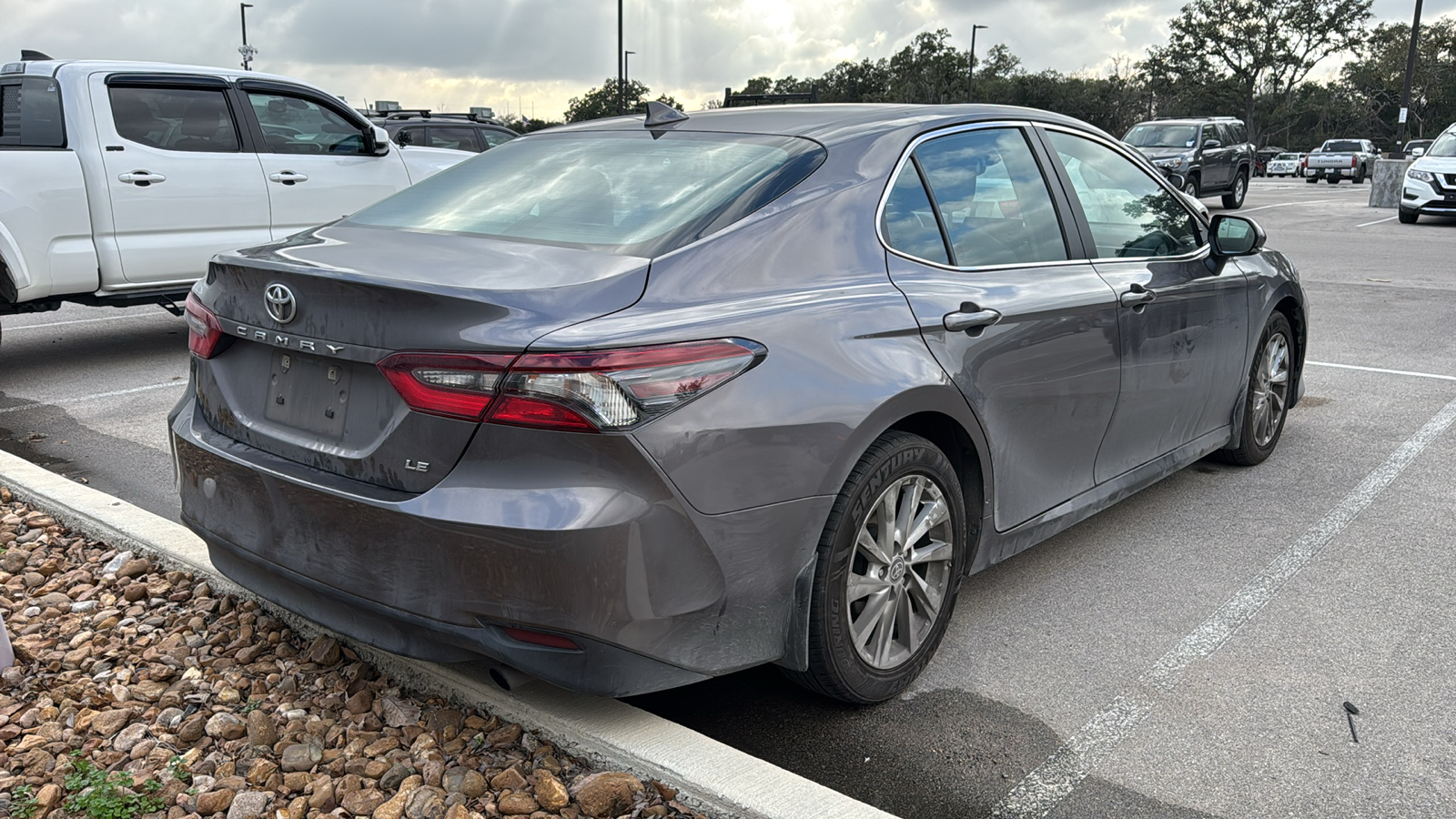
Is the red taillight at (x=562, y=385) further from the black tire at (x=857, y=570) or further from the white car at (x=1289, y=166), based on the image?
the white car at (x=1289, y=166)

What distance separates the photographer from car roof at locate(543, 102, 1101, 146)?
131 inches

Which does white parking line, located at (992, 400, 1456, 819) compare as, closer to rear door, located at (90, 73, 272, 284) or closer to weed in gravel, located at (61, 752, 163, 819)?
weed in gravel, located at (61, 752, 163, 819)

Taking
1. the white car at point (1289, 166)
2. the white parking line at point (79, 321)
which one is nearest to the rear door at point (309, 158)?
the white parking line at point (79, 321)

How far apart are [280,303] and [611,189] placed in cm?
92

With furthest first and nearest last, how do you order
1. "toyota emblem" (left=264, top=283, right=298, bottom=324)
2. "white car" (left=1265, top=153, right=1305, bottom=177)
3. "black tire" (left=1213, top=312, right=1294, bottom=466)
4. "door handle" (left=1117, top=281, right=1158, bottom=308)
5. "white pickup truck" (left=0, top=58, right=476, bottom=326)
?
"white car" (left=1265, top=153, right=1305, bottom=177), "white pickup truck" (left=0, top=58, right=476, bottom=326), "black tire" (left=1213, top=312, right=1294, bottom=466), "door handle" (left=1117, top=281, right=1158, bottom=308), "toyota emblem" (left=264, top=283, right=298, bottom=324)

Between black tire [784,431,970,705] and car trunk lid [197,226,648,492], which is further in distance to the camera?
black tire [784,431,970,705]

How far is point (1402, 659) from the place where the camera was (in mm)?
3420

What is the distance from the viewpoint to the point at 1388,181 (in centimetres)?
2630

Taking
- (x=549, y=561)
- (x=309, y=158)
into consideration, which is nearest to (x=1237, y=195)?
(x=309, y=158)

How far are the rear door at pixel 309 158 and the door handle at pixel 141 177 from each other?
31.7 inches

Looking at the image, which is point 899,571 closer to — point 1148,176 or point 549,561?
point 549,561

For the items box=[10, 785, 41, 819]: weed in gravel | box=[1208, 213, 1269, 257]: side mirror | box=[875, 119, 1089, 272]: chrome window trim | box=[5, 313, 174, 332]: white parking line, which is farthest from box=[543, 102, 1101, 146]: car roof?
box=[5, 313, 174, 332]: white parking line

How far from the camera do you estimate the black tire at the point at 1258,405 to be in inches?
201

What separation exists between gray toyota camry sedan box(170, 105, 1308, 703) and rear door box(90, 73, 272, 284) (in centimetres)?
486
